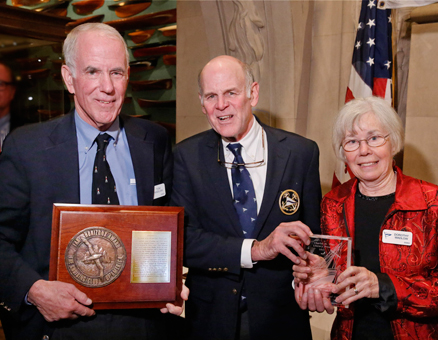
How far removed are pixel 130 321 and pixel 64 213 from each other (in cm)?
62

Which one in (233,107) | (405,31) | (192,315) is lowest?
(192,315)

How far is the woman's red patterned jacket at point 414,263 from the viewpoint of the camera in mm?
1944

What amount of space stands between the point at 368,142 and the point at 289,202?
51cm

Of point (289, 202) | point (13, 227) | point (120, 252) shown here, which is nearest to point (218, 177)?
point (289, 202)

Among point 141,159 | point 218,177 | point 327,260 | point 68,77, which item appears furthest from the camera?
point 218,177

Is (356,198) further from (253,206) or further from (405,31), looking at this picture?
(405,31)

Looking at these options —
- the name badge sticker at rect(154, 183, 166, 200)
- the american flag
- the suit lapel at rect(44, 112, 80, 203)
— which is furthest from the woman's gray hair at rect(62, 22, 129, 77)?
the american flag

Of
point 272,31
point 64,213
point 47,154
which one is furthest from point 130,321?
point 272,31

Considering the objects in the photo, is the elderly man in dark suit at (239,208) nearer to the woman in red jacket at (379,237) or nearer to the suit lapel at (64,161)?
→ the woman in red jacket at (379,237)

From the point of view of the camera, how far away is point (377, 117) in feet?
7.07

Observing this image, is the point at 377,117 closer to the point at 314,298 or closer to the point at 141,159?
the point at 314,298

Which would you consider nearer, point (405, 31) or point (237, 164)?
point (237, 164)

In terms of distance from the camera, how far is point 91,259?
185 cm

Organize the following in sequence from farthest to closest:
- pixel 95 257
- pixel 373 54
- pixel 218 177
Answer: pixel 373 54 < pixel 218 177 < pixel 95 257
